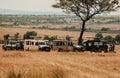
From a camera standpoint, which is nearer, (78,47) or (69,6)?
(78,47)

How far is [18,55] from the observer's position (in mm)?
39938

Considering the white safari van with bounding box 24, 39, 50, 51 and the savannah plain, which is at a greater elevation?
the savannah plain

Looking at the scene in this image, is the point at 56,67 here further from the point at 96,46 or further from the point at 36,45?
the point at 96,46

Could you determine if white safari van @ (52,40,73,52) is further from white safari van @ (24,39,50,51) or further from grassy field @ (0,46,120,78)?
grassy field @ (0,46,120,78)

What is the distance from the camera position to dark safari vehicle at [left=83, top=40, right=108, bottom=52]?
5028 centimetres

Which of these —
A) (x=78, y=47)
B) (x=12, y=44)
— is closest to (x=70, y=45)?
(x=78, y=47)

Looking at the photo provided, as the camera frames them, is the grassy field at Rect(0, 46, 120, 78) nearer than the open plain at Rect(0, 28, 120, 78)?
Yes

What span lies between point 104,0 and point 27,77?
44085 mm

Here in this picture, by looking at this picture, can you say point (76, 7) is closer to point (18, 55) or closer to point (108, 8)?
point (108, 8)

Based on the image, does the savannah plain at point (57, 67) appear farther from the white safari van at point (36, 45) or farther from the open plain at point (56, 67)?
the white safari van at point (36, 45)

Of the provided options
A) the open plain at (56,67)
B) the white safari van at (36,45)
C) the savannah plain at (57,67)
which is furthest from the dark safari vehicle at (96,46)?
the open plain at (56,67)

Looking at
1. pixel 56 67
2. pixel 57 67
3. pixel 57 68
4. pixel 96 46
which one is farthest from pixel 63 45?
pixel 57 68

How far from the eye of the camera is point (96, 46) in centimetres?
5047

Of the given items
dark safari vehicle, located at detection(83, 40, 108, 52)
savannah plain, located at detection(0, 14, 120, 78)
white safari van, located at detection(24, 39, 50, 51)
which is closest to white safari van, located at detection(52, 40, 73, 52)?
white safari van, located at detection(24, 39, 50, 51)
